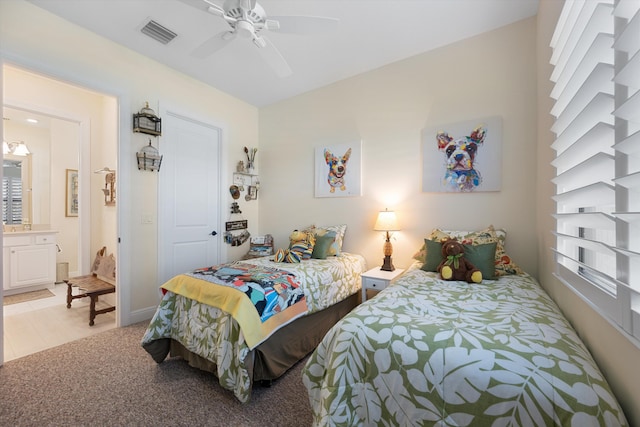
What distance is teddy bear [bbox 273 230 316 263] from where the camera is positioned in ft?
8.84

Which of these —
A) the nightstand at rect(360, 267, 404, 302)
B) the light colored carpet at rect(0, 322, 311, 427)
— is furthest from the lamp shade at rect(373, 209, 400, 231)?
the light colored carpet at rect(0, 322, 311, 427)

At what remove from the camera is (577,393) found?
762 mm

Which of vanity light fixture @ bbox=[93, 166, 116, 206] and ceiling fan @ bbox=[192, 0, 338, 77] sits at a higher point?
ceiling fan @ bbox=[192, 0, 338, 77]

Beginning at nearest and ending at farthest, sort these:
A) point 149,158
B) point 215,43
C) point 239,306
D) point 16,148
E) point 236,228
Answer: point 239,306
point 215,43
point 149,158
point 236,228
point 16,148

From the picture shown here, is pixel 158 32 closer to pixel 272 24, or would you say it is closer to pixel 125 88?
pixel 125 88

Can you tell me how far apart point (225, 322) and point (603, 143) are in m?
2.09

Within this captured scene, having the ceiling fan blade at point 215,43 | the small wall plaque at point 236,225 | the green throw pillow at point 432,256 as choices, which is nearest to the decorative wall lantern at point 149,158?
the small wall plaque at point 236,225

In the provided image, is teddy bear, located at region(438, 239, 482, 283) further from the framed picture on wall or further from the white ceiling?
the framed picture on wall

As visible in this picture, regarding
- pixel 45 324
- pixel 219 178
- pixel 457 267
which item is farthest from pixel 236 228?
pixel 457 267

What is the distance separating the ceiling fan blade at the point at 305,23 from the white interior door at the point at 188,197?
6.63ft

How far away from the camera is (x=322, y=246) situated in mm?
2900

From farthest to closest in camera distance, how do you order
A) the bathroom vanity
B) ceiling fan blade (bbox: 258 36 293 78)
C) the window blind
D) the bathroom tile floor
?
the bathroom vanity → the bathroom tile floor → ceiling fan blade (bbox: 258 36 293 78) → the window blind

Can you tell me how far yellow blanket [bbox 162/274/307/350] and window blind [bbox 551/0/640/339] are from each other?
1648 mm

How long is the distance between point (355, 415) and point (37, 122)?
6317 millimetres
